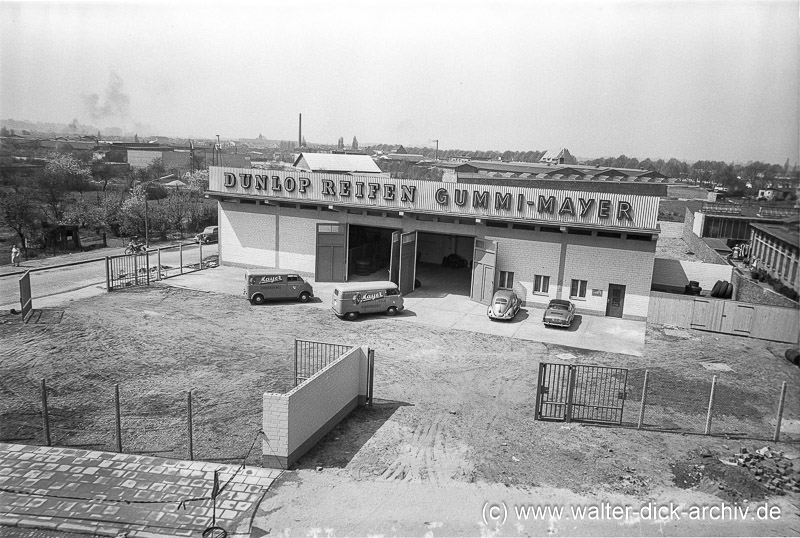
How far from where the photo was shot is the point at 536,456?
42.0ft


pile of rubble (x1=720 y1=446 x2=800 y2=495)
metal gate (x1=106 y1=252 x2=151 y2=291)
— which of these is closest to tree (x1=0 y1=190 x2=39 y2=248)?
metal gate (x1=106 y1=252 x2=151 y2=291)

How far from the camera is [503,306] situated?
25.0 m

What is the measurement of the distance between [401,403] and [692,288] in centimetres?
1915

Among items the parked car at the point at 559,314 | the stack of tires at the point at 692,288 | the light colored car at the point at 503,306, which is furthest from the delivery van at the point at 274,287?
the stack of tires at the point at 692,288

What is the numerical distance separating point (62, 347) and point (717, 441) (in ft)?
64.2

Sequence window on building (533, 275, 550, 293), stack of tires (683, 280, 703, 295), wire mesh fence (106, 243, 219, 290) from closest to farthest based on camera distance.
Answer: window on building (533, 275, 550, 293)
stack of tires (683, 280, 703, 295)
wire mesh fence (106, 243, 219, 290)

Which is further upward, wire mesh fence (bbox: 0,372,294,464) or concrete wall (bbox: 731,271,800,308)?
concrete wall (bbox: 731,271,800,308)

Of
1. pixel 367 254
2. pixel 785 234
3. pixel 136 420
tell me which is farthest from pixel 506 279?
pixel 785 234

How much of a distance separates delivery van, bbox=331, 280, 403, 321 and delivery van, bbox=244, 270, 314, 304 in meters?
2.47

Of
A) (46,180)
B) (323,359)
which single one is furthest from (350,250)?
(46,180)

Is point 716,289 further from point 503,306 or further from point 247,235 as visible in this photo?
point 247,235

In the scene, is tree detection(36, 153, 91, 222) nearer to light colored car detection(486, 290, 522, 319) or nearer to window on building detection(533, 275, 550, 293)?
light colored car detection(486, 290, 522, 319)

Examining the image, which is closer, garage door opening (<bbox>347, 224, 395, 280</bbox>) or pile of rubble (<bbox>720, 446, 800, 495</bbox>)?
pile of rubble (<bbox>720, 446, 800, 495</bbox>)

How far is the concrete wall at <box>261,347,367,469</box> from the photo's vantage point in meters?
11.7
